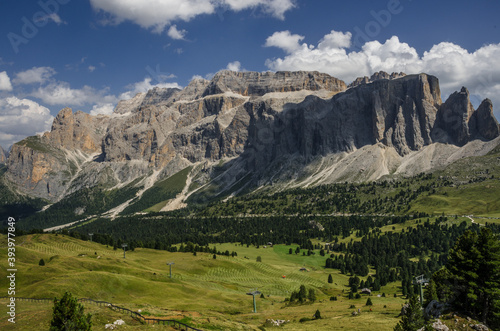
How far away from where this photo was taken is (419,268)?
176 metres

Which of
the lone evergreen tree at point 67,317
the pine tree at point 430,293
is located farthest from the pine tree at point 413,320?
the lone evergreen tree at point 67,317

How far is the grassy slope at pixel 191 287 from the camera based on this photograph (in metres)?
69.7

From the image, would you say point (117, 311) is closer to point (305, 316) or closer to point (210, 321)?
point (210, 321)

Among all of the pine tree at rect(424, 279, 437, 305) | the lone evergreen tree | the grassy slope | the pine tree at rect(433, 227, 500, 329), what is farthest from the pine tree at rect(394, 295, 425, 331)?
the lone evergreen tree

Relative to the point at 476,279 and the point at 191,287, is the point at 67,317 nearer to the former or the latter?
the point at 476,279

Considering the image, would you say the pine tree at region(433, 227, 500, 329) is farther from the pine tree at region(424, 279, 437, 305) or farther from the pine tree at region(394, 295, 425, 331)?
the pine tree at region(424, 279, 437, 305)

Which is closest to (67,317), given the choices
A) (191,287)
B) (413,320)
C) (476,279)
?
(413,320)

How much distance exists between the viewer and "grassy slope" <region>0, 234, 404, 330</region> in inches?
2744

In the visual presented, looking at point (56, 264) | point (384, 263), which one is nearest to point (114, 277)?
point (56, 264)

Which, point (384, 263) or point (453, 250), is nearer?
point (453, 250)

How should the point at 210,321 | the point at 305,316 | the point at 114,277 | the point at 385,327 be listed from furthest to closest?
the point at 114,277, the point at 305,316, the point at 385,327, the point at 210,321

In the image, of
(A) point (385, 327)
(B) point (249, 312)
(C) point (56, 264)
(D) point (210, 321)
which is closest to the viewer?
(D) point (210, 321)

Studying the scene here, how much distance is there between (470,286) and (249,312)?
176 ft

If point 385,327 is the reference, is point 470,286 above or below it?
above
